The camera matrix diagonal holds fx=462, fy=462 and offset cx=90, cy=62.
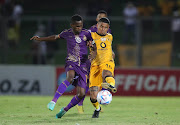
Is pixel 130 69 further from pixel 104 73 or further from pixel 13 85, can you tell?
pixel 104 73

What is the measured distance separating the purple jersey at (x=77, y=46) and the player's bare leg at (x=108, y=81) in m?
0.57

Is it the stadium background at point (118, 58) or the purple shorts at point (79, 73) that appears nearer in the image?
the purple shorts at point (79, 73)

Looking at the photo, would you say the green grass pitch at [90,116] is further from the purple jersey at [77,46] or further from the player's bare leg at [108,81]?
the purple jersey at [77,46]

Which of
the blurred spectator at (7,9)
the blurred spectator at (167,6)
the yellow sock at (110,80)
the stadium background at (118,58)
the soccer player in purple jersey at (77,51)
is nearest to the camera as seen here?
the yellow sock at (110,80)

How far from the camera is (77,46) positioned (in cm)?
1004

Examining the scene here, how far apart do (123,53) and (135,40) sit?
0.65 metres

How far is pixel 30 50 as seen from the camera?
55.6 feet

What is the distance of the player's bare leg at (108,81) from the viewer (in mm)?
9336

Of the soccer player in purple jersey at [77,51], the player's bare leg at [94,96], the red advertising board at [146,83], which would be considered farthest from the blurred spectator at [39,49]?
the player's bare leg at [94,96]

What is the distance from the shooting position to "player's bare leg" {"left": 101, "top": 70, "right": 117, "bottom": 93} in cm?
934

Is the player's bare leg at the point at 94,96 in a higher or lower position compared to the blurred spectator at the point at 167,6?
lower

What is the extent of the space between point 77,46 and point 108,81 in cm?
107

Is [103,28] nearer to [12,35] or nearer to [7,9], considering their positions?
[12,35]

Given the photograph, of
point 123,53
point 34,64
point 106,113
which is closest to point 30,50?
point 34,64
